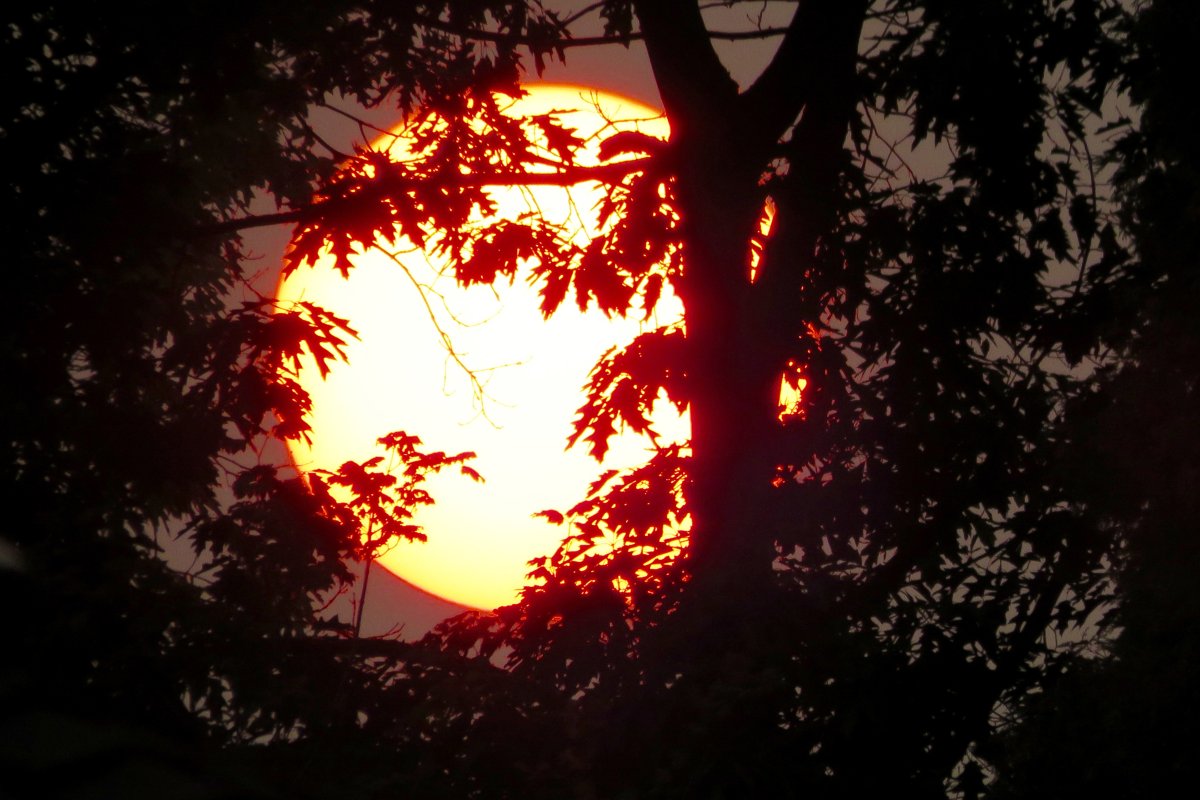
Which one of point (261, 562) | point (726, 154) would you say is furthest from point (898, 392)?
point (261, 562)

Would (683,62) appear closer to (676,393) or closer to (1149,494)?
(676,393)

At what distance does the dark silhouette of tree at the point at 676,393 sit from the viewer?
5715 millimetres

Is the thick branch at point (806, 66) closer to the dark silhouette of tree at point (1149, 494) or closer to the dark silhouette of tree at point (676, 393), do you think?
the dark silhouette of tree at point (676, 393)

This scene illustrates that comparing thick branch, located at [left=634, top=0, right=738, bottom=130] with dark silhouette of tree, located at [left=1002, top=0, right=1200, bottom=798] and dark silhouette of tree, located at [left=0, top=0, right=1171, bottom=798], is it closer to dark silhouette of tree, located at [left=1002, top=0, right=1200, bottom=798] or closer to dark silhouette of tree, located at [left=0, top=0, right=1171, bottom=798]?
dark silhouette of tree, located at [left=0, top=0, right=1171, bottom=798]

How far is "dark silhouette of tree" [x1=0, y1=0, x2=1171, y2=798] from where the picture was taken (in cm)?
571

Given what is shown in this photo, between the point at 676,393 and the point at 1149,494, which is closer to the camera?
the point at 1149,494

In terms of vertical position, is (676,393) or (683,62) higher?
(683,62)

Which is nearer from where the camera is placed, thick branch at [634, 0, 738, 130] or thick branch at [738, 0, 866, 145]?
thick branch at [738, 0, 866, 145]

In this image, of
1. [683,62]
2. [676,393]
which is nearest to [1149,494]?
[676,393]

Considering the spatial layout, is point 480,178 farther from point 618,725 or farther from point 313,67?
point 618,725

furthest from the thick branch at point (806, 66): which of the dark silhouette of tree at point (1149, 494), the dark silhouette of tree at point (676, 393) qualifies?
the dark silhouette of tree at point (1149, 494)

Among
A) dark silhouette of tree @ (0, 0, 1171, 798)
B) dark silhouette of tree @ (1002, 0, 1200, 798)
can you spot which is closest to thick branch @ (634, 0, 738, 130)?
dark silhouette of tree @ (0, 0, 1171, 798)

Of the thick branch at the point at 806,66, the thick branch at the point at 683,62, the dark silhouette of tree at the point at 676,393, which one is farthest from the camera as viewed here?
the thick branch at the point at 683,62

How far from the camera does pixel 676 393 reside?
26.4 ft
